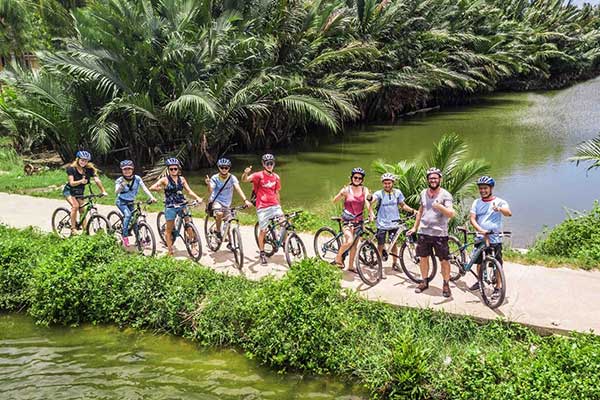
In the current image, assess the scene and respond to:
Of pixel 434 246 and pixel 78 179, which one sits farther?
pixel 78 179

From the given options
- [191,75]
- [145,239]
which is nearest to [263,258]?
[145,239]

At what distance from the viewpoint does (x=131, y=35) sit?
1698 cm

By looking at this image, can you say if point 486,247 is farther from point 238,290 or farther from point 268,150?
point 268,150

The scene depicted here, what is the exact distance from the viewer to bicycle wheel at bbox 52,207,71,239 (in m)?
10.7

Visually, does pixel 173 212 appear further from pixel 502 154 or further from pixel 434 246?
pixel 502 154

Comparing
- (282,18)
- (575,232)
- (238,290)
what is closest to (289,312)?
(238,290)

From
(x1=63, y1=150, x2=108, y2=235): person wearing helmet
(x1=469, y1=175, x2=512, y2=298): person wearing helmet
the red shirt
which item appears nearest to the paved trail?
(x1=469, y1=175, x2=512, y2=298): person wearing helmet

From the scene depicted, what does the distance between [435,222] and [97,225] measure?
20.3 ft

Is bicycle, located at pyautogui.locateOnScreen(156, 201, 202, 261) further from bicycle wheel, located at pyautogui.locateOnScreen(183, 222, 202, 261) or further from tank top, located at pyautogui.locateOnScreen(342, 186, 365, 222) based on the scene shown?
tank top, located at pyautogui.locateOnScreen(342, 186, 365, 222)

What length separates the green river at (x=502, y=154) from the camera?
47.1 ft

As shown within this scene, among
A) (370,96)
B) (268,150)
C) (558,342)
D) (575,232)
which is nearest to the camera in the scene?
(558,342)

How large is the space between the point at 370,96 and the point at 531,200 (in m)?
16.7

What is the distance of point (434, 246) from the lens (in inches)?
293

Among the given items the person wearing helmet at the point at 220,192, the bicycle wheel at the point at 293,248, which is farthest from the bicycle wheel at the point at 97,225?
the bicycle wheel at the point at 293,248
